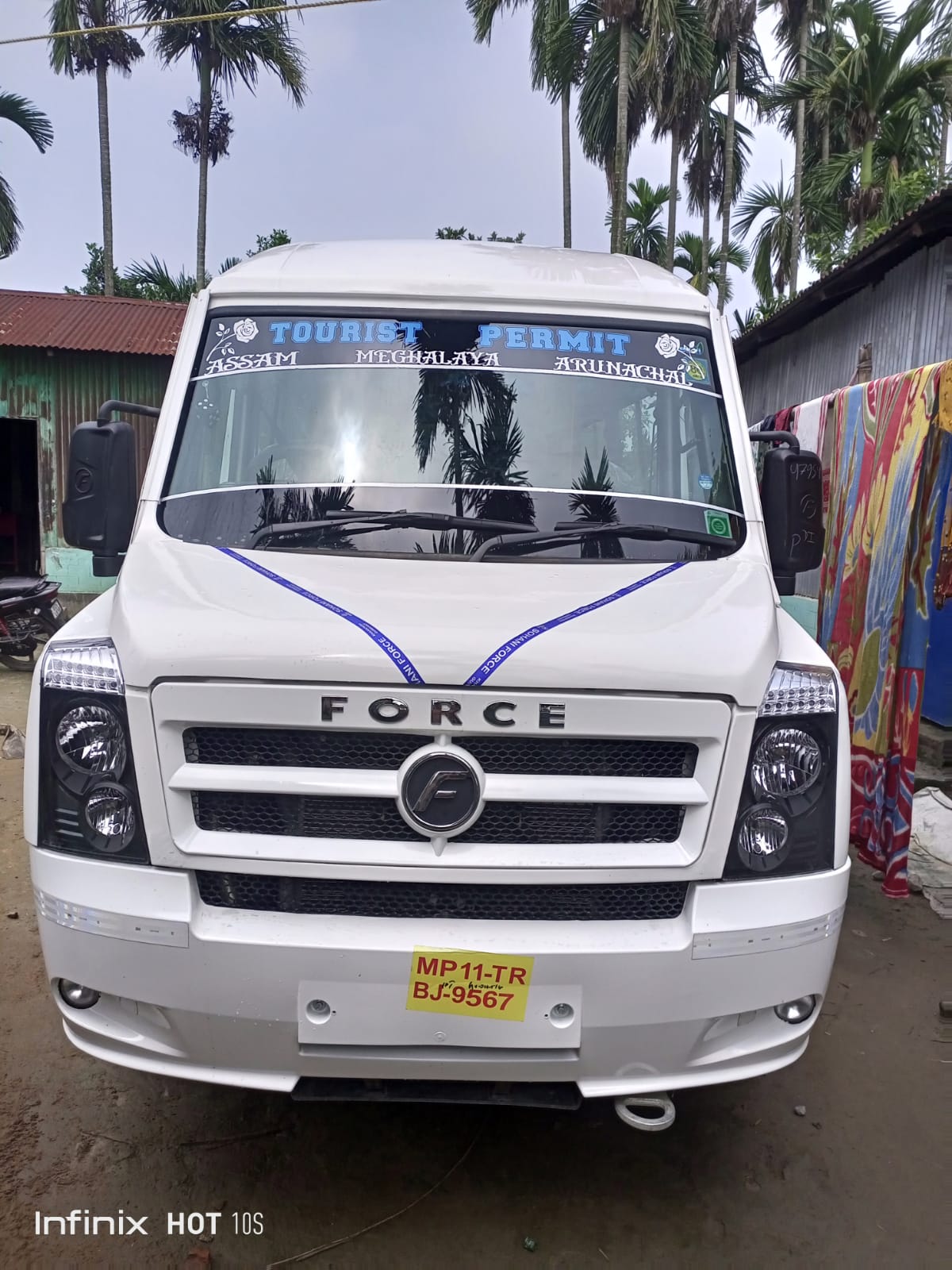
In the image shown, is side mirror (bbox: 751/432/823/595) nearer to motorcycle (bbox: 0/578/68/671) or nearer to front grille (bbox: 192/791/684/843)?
front grille (bbox: 192/791/684/843)

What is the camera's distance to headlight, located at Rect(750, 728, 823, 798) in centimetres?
221

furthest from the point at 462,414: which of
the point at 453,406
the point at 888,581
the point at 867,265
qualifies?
the point at 867,265

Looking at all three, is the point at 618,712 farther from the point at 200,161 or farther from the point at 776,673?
the point at 200,161

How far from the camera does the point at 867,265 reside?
8938mm

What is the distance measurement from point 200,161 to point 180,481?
936 inches

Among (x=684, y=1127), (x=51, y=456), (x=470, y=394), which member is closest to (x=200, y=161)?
(x=51, y=456)

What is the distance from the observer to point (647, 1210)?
2.55 m

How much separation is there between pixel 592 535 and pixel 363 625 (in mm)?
891

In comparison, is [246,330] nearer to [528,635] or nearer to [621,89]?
[528,635]

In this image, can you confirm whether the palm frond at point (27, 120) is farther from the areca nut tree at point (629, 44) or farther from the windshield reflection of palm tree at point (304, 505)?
the windshield reflection of palm tree at point (304, 505)

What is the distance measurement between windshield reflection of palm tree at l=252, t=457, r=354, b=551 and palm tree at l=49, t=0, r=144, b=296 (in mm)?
22190

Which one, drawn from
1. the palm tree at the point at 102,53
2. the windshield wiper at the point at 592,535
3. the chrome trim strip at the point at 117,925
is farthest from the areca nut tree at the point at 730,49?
the chrome trim strip at the point at 117,925

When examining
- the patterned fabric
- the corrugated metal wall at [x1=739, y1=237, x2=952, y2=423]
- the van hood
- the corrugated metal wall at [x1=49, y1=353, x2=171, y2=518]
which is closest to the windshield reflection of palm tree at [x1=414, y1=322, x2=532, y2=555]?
the van hood

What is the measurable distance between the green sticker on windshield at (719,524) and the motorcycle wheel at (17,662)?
28.4 ft
